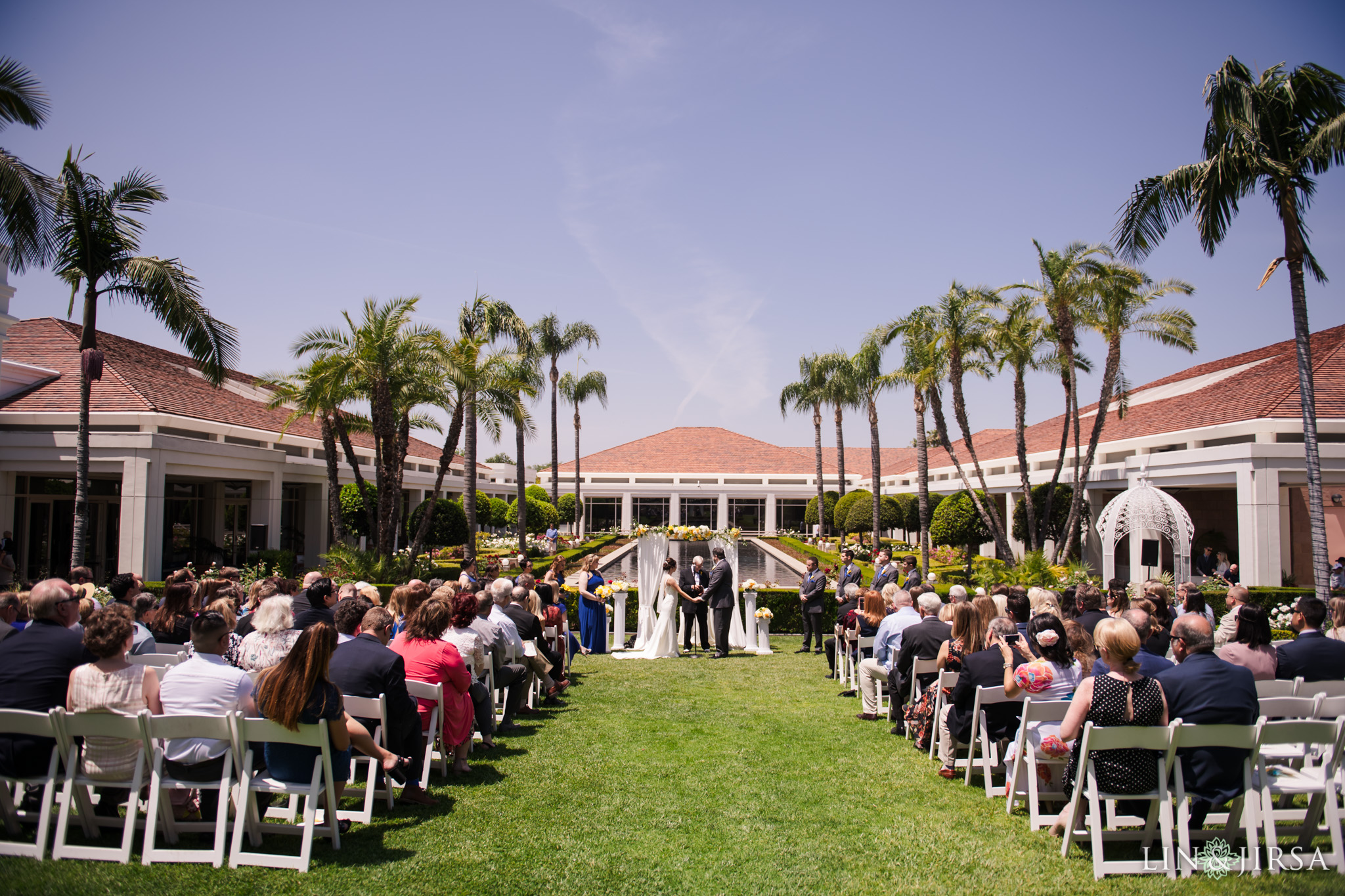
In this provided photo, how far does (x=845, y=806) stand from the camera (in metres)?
5.27

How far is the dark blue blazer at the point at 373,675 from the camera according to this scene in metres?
5.01

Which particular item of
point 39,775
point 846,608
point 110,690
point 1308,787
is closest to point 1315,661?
point 1308,787

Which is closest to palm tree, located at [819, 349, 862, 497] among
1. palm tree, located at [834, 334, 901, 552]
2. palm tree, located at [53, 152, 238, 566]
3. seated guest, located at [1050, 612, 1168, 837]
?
palm tree, located at [834, 334, 901, 552]

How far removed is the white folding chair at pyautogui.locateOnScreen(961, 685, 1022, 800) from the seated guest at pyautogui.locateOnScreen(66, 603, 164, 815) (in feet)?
16.9

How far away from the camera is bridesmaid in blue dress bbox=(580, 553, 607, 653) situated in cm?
1247

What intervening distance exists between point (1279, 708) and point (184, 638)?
308 inches

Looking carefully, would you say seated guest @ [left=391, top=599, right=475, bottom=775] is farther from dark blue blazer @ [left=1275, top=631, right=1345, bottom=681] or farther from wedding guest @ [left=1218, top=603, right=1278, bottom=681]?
dark blue blazer @ [left=1275, top=631, right=1345, bottom=681]

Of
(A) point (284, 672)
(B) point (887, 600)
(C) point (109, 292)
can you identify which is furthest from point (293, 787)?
(C) point (109, 292)

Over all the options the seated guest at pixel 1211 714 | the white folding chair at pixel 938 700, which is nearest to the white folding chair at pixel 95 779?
the white folding chair at pixel 938 700

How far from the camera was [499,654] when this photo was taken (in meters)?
7.64

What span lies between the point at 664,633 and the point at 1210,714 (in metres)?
8.68

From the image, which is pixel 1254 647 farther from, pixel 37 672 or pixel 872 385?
pixel 872 385

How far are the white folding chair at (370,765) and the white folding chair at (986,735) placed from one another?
3970mm

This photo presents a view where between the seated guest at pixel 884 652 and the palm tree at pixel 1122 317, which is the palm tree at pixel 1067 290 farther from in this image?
the seated guest at pixel 884 652
